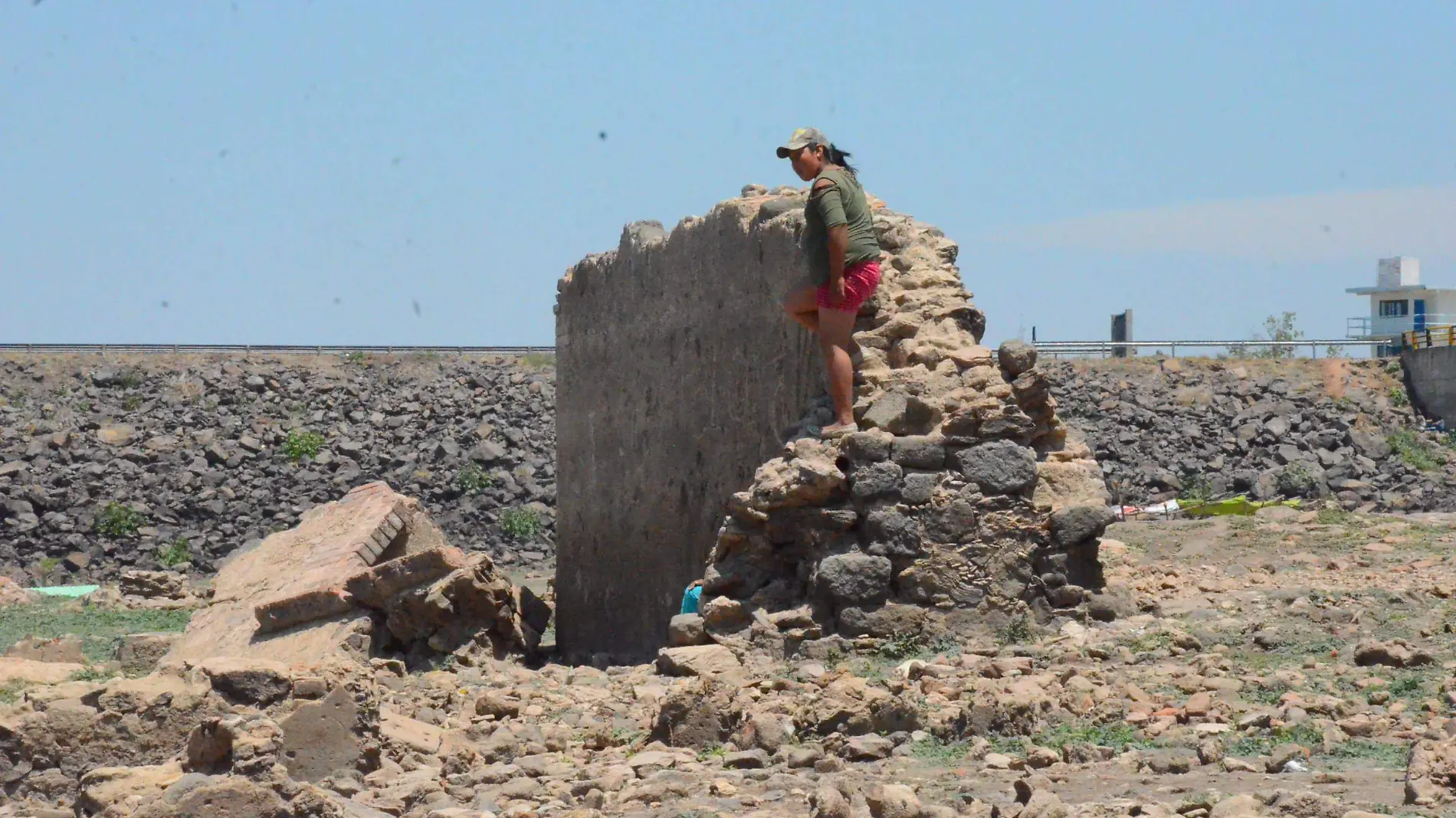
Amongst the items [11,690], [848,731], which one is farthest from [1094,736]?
[11,690]

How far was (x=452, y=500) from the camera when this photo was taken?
2658 centimetres

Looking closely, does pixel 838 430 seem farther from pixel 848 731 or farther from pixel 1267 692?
pixel 1267 692

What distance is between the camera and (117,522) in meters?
25.0

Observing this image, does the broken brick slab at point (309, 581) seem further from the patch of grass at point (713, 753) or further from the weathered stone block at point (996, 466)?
the patch of grass at point (713, 753)

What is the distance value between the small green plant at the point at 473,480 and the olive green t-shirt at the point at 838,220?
18666mm

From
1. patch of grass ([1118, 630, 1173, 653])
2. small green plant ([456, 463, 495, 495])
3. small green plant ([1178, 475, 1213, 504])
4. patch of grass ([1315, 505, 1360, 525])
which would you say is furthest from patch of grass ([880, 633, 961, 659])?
small green plant ([456, 463, 495, 495])

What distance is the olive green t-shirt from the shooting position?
8.33 metres

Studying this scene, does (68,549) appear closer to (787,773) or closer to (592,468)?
(592,468)

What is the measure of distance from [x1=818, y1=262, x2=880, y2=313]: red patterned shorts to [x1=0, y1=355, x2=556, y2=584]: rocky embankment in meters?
15.7

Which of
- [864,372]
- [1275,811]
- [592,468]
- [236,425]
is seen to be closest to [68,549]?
Answer: [236,425]

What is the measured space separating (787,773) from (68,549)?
20955 millimetres

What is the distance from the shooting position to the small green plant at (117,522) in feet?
81.8

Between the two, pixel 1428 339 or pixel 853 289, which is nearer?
pixel 853 289

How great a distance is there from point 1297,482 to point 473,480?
12035 millimetres
